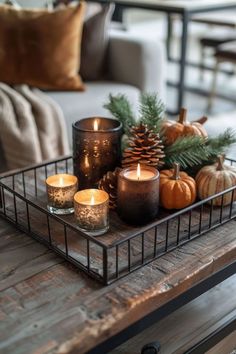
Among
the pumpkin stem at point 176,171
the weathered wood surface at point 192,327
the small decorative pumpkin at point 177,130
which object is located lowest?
the weathered wood surface at point 192,327

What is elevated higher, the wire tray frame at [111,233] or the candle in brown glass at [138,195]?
the candle in brown glass at [138,195]

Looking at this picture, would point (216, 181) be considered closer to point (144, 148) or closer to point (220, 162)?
point (220, 162)

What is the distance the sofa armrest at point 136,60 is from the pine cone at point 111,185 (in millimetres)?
1367

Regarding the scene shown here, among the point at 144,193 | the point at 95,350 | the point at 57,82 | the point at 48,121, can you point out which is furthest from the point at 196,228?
the point at 57,82

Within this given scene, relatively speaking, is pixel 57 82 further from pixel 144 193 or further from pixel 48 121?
pixel 144 193

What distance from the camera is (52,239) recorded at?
40.6 inches

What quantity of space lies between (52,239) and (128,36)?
1626mm

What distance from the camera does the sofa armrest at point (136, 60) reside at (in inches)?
93.6

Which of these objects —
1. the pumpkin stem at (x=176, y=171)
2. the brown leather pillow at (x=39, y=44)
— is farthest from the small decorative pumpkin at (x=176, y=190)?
the brown leather pillow at (x=39, y=44)

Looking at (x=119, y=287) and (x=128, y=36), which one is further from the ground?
(x=128, y=36)

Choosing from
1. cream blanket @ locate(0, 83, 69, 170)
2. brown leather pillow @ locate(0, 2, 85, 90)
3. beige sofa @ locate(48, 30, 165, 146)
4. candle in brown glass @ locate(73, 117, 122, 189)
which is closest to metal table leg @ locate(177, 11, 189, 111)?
beige sofa @ locate(48, 30, 165, 146)

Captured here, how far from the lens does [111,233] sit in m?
1.04

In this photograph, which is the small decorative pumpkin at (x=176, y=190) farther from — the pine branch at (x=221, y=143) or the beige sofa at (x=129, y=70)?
the beige sofa at (x=129, y=70)

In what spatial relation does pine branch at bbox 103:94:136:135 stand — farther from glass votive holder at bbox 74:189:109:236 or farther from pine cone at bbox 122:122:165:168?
glass votive holder at bbox 74:189:109:236
